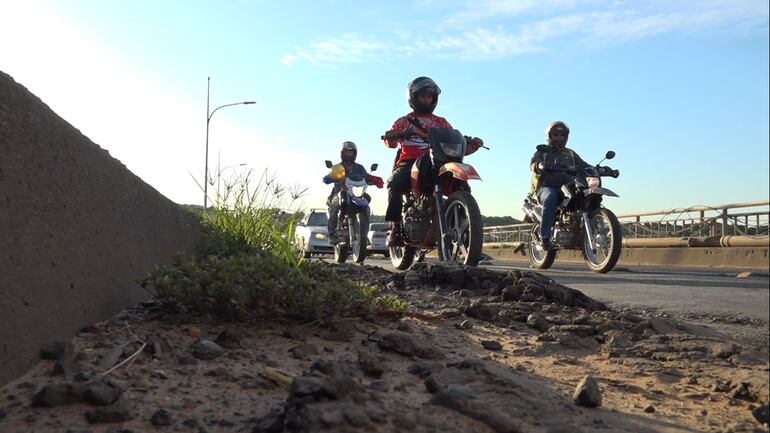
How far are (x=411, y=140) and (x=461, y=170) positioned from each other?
1.16m

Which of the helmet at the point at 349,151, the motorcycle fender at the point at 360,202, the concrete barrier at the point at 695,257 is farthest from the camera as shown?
the helmet at the point at 349,151

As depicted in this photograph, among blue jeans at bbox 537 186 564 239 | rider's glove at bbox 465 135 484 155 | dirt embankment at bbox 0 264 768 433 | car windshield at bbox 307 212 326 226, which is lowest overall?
dirt embankment at bbox 0 264 768 433

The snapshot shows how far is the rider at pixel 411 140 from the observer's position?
23.0ft

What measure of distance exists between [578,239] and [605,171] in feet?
2.74

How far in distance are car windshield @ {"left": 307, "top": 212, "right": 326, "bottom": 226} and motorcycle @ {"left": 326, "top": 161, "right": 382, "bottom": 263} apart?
10.1m

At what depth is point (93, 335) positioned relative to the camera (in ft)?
9.26

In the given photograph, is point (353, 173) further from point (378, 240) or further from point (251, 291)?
point (378, 240)

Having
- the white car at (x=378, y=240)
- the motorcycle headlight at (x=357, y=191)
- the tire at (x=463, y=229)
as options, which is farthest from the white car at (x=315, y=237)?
the tire at (x=463, y=229)

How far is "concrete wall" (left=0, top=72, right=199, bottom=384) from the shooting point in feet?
7.50

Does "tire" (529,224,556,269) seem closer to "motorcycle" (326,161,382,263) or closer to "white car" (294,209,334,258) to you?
"motorcycle" (326,161,382,263)

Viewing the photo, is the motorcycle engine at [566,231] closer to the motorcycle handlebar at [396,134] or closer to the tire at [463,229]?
the tire at [463,229]

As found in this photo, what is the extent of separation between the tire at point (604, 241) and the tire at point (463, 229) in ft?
6.53

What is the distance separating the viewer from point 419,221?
6824 millimetres

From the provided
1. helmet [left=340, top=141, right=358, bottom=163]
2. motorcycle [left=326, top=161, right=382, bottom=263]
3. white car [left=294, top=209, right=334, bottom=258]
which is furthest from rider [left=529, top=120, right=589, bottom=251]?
white car [left=294, top=209, right=334, bottom=258]
